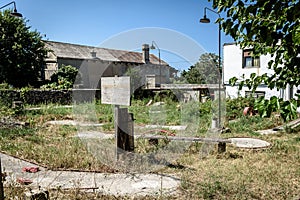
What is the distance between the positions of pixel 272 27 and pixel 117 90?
11.9ft

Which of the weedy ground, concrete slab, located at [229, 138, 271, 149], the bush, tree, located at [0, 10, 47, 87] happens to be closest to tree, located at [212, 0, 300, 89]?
the weedy ground

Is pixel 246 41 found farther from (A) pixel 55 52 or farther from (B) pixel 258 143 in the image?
(A) pixel 55 52

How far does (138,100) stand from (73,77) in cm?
934

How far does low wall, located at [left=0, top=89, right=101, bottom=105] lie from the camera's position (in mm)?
15977

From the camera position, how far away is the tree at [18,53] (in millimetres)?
21922

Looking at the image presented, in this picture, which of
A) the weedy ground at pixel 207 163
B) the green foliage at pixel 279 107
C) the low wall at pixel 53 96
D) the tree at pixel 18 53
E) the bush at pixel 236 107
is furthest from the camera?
the tree at pixel 18 53

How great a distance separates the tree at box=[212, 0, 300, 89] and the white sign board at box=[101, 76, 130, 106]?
2.77 m

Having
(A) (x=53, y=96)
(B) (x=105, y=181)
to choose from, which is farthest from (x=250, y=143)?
(A) (x=53, y=96)

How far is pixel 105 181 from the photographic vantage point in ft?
13.8

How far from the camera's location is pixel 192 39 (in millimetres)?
6660

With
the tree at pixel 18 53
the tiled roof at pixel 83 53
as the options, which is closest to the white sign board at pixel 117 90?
the tree at pixel 18 53

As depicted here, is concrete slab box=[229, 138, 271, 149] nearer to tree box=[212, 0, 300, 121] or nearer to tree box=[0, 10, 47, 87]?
tree box=[212, 0, 300, 121]

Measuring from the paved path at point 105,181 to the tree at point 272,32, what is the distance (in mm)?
2291

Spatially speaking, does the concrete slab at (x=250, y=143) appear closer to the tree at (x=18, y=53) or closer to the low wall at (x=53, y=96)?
the low wall at (x=53, y=96)
